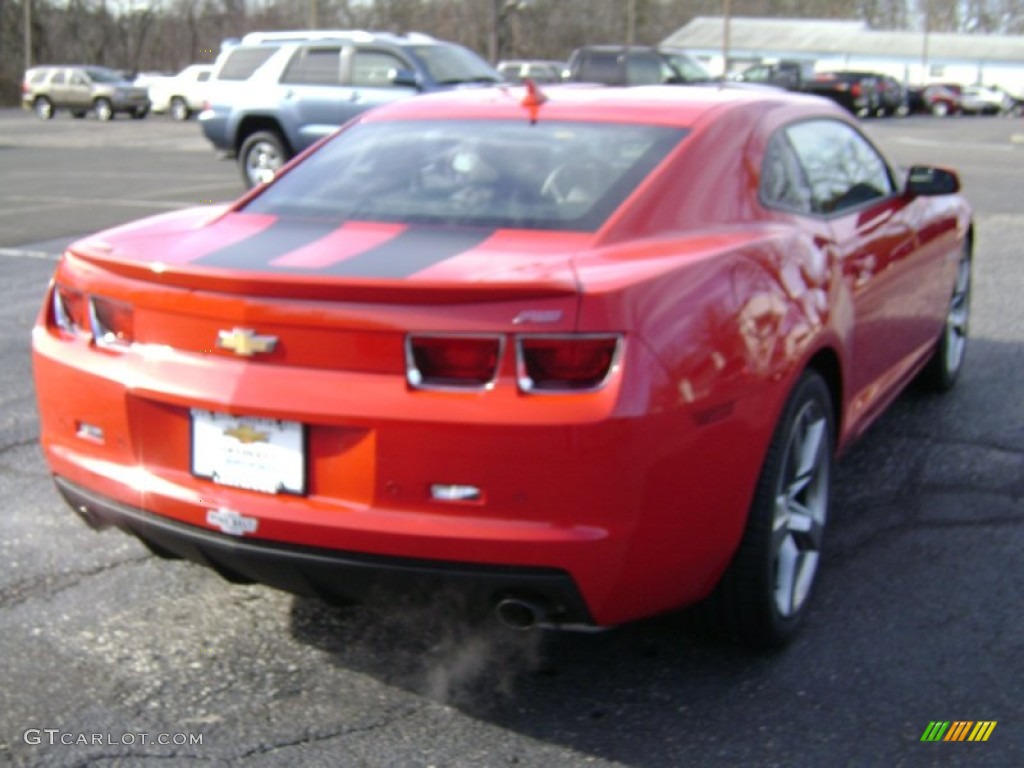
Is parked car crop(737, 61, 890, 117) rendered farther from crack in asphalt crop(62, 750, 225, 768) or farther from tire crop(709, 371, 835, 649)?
crack in asphalt crop(62, 750, 225, 768)

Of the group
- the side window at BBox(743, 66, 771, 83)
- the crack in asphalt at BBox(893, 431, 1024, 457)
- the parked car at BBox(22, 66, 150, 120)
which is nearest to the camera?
the crack in asphalt at BBox(893, 431, 1024, 457)

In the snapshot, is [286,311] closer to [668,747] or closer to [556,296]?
[556,296]

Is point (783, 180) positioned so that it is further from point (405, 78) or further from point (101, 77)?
point (101, 77)

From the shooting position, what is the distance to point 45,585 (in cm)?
392

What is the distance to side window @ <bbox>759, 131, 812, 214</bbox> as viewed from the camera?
3845mm

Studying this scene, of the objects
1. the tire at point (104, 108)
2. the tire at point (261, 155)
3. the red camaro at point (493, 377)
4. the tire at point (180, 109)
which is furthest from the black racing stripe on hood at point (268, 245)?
the tire at point (104, 108)

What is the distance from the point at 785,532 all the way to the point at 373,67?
13101mm

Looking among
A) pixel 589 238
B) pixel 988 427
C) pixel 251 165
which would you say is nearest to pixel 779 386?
→ pixel 589 238

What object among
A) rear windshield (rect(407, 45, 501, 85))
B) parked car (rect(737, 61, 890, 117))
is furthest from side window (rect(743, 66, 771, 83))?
rear windshield (rect(407, 45, 501, 85))

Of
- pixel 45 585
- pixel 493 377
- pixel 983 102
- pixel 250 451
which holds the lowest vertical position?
pixel 983 102

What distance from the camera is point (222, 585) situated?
3.91 m

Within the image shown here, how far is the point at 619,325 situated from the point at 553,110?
148 cm

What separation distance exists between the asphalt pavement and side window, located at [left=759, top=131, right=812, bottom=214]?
1139 millimetres

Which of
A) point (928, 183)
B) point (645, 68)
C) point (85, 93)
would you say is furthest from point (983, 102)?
point (928, 183)
